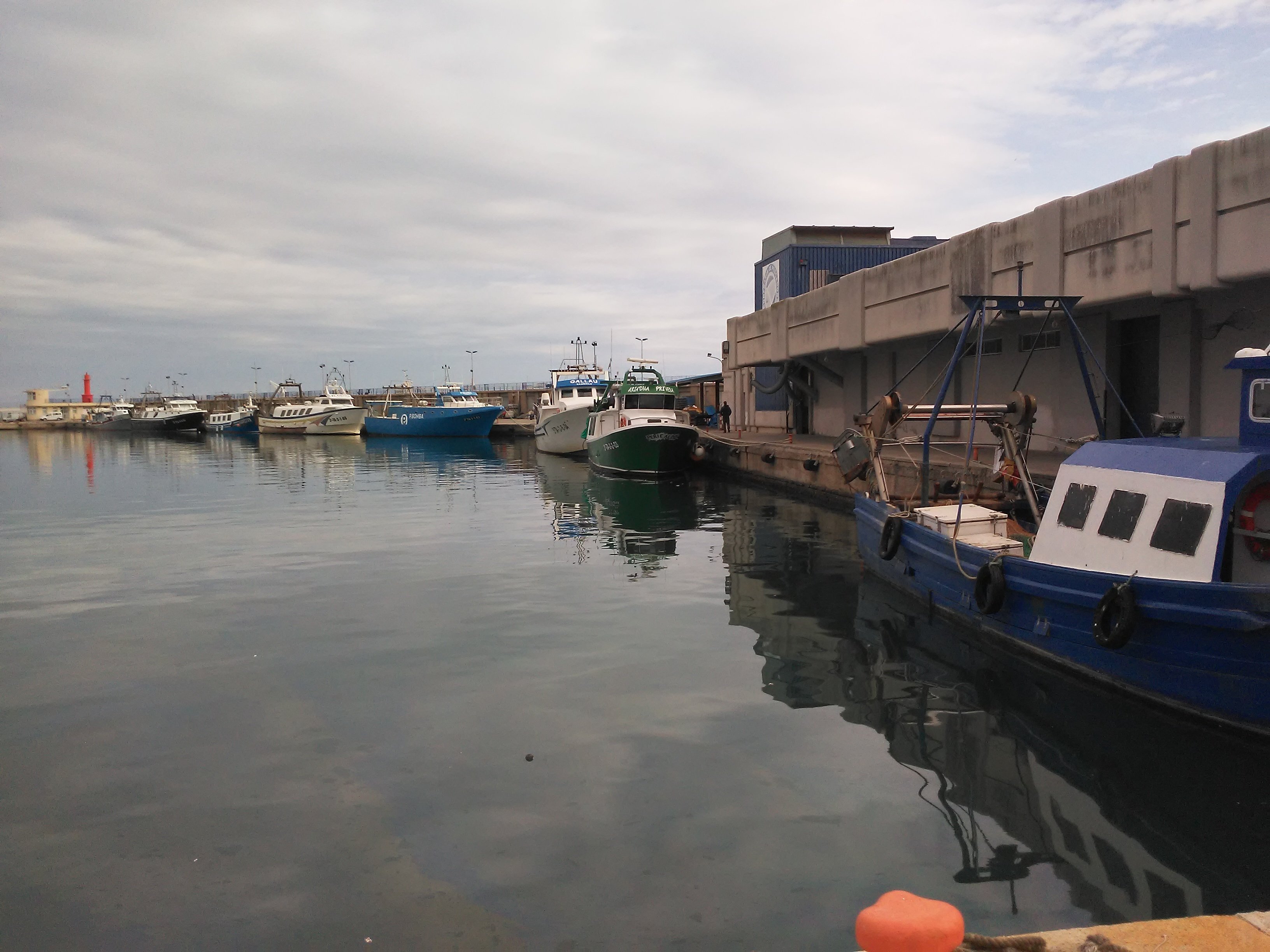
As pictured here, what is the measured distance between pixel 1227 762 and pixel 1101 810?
149 cm

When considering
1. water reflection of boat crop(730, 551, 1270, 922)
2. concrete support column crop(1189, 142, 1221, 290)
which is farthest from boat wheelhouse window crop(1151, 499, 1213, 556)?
concrete support column crop(1189, 142, 1221, 290)

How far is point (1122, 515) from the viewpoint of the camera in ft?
29.2

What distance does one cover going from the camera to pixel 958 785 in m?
7.00

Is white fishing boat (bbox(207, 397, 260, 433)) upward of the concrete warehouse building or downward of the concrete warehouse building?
downward

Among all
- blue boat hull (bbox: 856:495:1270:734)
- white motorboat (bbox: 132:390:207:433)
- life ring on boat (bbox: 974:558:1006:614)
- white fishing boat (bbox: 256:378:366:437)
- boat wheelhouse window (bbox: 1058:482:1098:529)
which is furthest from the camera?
white motorboat (bbox: 132:390:207:433)

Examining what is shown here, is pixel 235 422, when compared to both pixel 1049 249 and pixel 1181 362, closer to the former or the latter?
pixel 1049 249

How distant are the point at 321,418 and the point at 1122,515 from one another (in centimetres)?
7326

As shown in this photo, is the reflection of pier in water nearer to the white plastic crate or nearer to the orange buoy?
the white plastic crate

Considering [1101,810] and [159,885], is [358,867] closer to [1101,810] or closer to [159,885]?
[159,885]

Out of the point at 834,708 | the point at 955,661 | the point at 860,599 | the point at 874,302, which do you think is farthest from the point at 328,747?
the point at 874,302

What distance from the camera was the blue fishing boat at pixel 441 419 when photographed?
65000 millimetres

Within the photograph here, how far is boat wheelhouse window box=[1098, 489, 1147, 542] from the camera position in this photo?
8.72 m

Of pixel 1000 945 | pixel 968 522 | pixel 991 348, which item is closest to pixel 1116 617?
pixel 968 522

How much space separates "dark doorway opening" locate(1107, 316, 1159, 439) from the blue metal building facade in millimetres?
21291
